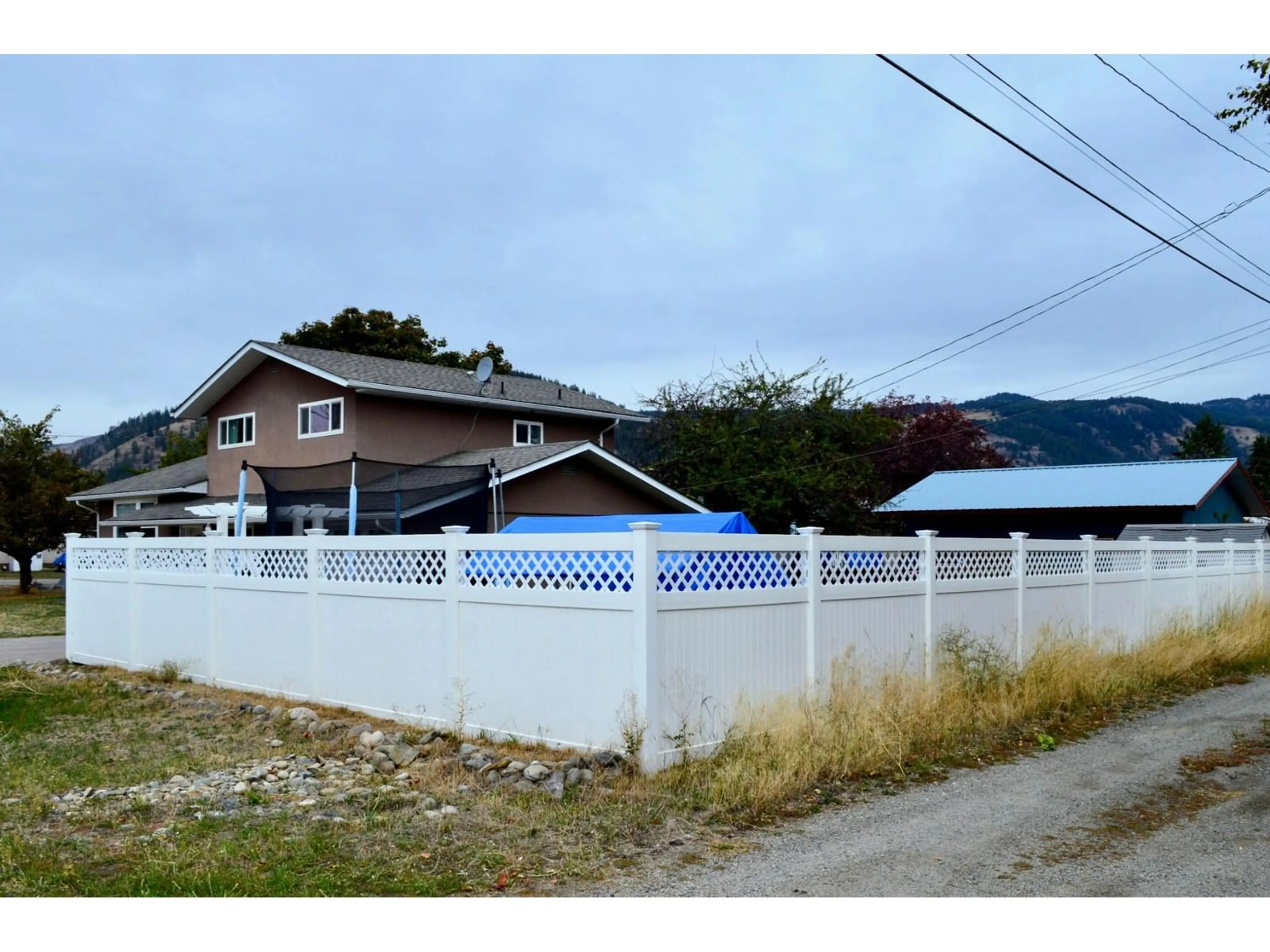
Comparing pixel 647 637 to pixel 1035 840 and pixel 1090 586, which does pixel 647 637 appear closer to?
pixel 1035 840

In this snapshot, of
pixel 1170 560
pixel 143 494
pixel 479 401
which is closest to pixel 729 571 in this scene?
pixel 1170 560

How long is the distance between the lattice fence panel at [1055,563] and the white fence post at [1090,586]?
6 cm

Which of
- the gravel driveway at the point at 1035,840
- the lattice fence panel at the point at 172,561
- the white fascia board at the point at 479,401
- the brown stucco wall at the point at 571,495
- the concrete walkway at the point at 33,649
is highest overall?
the white fascia board at the point at 479,401

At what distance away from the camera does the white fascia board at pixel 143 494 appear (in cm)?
2731

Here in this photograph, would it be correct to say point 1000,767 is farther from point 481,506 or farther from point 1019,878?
point 481,506

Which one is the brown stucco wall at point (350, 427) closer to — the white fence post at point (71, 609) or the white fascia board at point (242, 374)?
the white fascia board at point (242, 374)

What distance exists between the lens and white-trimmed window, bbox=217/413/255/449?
81.1 ft

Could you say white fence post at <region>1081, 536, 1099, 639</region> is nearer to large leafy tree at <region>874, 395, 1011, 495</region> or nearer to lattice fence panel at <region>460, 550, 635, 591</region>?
lattice fence panel at <region>460, 550, 635, 591</region>

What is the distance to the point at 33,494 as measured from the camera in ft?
116

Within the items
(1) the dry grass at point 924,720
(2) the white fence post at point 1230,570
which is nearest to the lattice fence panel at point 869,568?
(1) the dry grass at point 924,720

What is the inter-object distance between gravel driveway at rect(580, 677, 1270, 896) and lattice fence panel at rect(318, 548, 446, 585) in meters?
3.70

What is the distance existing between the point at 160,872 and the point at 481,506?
35.2 feet

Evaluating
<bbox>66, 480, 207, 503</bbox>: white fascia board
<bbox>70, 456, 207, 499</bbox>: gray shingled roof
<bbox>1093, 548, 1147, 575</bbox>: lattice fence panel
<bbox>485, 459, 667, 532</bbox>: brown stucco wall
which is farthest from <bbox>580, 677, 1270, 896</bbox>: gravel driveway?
<bbox>70, 456, 207, 499</bbox>: gray shingled roof

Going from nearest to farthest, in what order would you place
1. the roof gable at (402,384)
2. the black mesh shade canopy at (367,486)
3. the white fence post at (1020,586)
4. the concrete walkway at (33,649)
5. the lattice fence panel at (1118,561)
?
the white fence post at (1020,586) → the lattice fence panel at (1118,561) → the black mesh shade canopy at (367,486) → the concrete walkway at (33,649) → the roof gable at (402,384)
